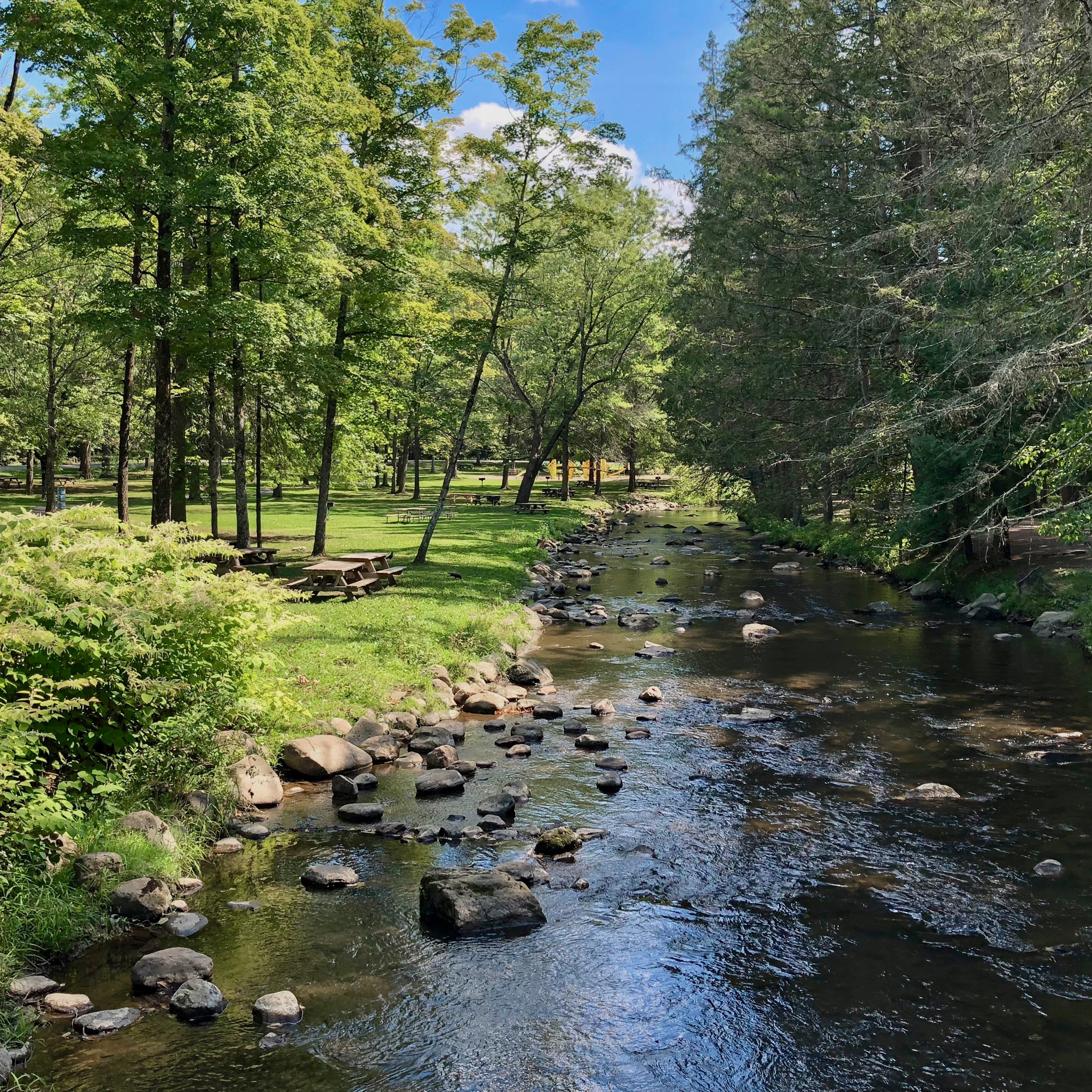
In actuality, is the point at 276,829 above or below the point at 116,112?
below

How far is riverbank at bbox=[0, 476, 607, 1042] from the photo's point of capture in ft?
21.2

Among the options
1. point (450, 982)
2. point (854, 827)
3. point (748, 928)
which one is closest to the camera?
point (450, 982)

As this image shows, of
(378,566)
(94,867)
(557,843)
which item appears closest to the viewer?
(94,867)

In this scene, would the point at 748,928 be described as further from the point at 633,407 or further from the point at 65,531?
the point at 633,407

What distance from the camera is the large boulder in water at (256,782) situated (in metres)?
9.12

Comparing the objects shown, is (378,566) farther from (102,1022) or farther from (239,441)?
(102,1022)

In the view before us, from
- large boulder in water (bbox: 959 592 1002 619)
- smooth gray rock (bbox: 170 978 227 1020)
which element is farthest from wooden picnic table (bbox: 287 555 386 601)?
large boulder in water (bbox: 959 592 1002 619)

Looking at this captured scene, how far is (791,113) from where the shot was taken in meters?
27.5

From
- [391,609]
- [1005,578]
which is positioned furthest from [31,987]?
[1005,578]

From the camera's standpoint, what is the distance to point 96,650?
23.3 ft

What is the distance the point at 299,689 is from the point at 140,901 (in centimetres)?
459

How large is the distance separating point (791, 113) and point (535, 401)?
22635 millimetres

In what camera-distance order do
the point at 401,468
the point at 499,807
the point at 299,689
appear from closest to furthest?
the point at 499,807, the point at 299,689, the point at 401,468

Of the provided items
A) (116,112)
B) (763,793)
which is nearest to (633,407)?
(116,112)
